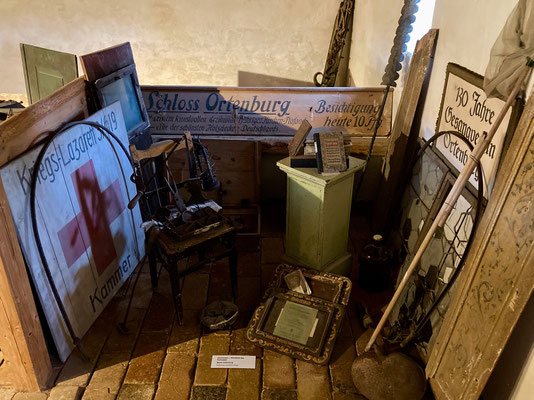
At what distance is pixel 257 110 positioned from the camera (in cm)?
462

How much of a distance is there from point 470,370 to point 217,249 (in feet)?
8.60

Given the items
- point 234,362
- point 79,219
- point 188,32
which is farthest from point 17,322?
point 188,32

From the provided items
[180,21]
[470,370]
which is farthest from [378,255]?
[180,21]

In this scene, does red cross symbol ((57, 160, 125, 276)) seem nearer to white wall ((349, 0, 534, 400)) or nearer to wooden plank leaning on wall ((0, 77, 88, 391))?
wooden plank leaning on wall ((0, 77, 88, 391))

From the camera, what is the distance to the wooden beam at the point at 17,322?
2.42 metres

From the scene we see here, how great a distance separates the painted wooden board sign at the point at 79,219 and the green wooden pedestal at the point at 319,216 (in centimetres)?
145

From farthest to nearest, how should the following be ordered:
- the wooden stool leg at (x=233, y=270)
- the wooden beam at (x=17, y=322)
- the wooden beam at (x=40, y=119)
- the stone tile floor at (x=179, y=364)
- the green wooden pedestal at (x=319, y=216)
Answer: the green wooden pedestal at (x=319, y=216) → the wooden stool leg at (x=233, y=270) → the stone tile floor at (x=179, y=364) → the wooden beam at (x=40, y=119) → the wooden beam at (x=17, y=322)

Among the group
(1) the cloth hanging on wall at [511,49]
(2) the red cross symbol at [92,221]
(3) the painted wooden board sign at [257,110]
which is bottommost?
(2) the red cross symbol at [92,221]

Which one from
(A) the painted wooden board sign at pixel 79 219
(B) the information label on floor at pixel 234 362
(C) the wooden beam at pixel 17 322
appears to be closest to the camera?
(C) the wooden beam at pixel 17 322

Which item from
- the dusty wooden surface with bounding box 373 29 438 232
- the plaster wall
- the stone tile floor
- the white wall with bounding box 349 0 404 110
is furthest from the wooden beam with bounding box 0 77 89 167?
the plaster wall

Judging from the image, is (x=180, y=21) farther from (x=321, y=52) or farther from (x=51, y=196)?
(x=51, y=196)

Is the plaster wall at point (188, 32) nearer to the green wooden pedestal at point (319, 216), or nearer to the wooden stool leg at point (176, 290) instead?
the green wooden pedestal at point (319, 216)

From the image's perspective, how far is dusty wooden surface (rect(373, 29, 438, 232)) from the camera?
354 cm

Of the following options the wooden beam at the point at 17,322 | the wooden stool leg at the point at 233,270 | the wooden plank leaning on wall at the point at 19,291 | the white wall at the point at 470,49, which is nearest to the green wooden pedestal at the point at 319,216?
the wooden stool leg at the point at 233,270
